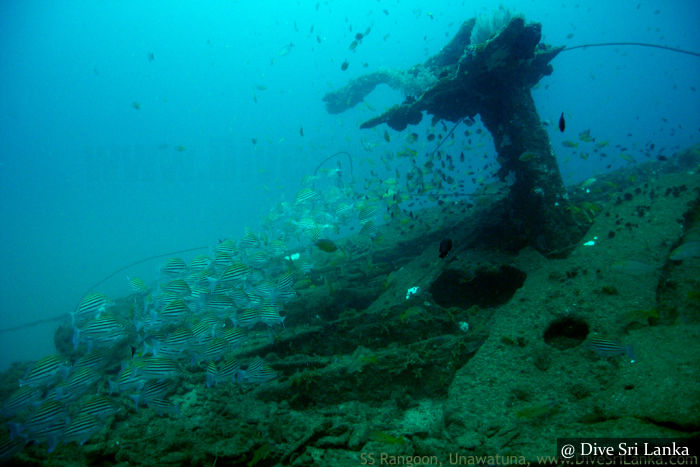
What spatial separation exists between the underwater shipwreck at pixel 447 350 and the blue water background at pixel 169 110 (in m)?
93.6

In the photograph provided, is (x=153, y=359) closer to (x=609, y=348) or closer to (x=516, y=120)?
(x=609, y=348)

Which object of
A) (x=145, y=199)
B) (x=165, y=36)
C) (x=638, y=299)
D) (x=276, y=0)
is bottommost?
(x=638, y=299)

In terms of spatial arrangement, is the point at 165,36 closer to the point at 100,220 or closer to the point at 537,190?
the point at 100,220

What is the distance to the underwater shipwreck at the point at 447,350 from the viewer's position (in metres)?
3.57

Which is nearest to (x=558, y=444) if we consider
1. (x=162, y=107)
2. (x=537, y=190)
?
(x=537, y=190)

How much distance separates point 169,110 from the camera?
16962 cm

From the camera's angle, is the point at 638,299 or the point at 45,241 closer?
the point at 638,299

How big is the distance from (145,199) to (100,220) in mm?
23314

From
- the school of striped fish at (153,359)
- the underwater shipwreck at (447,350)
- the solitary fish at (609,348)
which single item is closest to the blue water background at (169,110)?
the school of striped fish at (153,359)

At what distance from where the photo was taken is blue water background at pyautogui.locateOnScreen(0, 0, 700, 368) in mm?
120250

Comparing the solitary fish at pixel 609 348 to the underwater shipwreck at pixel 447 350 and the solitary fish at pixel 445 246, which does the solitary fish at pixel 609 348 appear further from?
the solitary fish at pixel 445 246

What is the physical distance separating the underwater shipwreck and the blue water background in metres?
93.6

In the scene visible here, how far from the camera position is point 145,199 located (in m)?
161

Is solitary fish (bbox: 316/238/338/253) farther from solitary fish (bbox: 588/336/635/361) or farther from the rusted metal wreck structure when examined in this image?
solitary fish (bbox: 588/336/635/361)
